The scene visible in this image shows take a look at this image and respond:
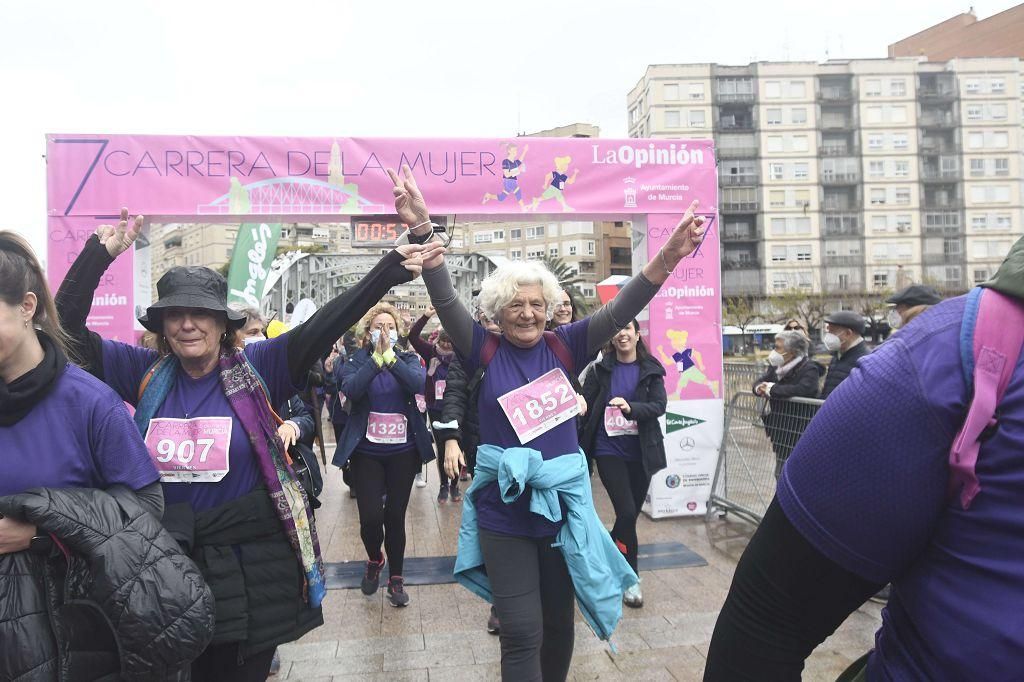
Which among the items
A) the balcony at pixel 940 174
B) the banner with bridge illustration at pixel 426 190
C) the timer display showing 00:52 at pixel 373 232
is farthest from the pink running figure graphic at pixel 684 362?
the balcony at pixel 940 174

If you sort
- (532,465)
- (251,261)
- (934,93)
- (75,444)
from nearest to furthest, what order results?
(75,444) → (532,465) → (251,261) → (934,93)

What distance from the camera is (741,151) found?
70.6m

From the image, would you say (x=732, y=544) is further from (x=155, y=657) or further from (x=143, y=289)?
(x=143, y=289)

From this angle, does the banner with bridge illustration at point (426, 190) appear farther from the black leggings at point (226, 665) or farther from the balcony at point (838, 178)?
the balcony at point (838, 178)

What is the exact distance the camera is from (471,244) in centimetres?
8644

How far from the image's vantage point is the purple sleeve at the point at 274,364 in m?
2.63

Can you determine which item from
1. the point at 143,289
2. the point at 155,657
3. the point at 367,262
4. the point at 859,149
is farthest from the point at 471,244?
the point at 155,657

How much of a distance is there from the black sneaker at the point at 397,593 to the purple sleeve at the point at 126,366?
2.68m

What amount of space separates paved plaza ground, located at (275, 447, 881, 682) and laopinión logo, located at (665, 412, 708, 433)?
145cm

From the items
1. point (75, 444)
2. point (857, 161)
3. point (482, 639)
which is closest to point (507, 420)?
point (75, 444)

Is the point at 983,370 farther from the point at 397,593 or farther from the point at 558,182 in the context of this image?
the point at 558,182

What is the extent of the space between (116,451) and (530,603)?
162 centimetres

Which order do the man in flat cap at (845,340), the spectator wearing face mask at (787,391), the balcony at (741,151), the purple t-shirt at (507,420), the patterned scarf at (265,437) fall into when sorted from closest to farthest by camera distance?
the patterned scarf at (265,437) < the purple t-shirt at (507,420) < the man in flat cap at (845,340) < the spectator wearing face mask at (787,391) < the balcony at (741,151)

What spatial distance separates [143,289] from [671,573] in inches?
222
